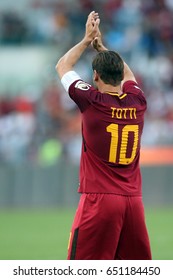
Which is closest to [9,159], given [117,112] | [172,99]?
[172,99]

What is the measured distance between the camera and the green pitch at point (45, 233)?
10.5 meters

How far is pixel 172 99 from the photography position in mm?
18781

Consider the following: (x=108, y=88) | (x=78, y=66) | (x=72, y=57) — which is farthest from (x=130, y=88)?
(x=78, y=66)

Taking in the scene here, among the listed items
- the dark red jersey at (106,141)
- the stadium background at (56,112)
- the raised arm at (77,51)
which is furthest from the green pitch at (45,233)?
the raised arm at (77,51)

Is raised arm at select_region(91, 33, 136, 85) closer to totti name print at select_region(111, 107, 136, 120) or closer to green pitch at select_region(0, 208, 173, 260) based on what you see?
totti name print at select_region(111, 107, 136, 120)

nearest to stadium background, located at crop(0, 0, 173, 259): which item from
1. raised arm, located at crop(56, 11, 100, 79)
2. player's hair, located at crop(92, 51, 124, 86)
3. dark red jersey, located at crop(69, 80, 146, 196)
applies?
dark red jersey, located at crop(69, 80, 146, 196)

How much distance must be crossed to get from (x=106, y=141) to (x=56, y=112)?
1173 cm

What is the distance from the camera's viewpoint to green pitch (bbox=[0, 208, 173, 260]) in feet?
34.5

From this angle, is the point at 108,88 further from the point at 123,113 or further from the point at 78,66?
the point at 78,66

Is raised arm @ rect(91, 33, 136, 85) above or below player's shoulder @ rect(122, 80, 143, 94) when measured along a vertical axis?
above

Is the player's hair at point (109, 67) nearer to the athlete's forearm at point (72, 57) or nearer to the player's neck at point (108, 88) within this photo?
the player's neck at point (108, 88)

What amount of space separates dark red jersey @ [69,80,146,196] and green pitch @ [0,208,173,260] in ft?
11.6

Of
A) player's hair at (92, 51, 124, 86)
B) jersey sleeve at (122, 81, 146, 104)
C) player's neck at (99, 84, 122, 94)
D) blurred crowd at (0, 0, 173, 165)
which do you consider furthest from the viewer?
blurred crowd at (0, 0, 173, 165)

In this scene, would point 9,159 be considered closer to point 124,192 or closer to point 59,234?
point 59,234
